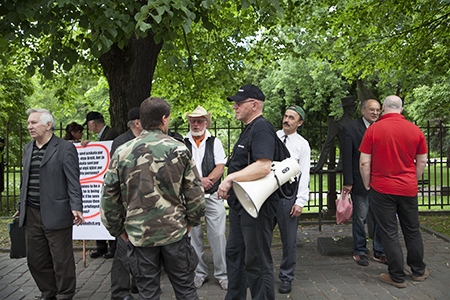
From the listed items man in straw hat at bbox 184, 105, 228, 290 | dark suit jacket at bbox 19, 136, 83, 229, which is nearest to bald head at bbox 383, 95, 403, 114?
man in straw hat at bbox 184, 105, 228, 290

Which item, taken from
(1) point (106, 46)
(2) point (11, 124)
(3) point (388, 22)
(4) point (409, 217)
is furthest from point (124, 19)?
(2) point (11, 124)

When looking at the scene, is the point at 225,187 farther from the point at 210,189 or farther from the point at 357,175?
the point at 357,175

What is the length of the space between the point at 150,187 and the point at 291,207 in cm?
251

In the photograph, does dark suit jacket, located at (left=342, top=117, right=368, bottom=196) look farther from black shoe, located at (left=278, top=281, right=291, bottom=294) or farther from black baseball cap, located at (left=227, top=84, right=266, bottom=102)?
black baseball cap, located at (left=227, top=84, right=266, bottom=102)

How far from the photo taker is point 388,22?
12234 millimetres

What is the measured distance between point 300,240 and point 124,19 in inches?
185

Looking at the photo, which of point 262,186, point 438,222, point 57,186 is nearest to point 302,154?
point 262,186

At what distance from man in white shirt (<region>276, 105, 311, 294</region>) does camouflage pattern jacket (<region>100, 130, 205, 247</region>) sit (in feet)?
6.84

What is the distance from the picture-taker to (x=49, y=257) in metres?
5.32

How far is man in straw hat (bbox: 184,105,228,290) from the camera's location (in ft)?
19.1

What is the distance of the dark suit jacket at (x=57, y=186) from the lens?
513cm

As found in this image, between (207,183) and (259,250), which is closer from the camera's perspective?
(259,250)

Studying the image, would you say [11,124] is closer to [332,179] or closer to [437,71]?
[332,179]

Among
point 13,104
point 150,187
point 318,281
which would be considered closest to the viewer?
point 150,187
